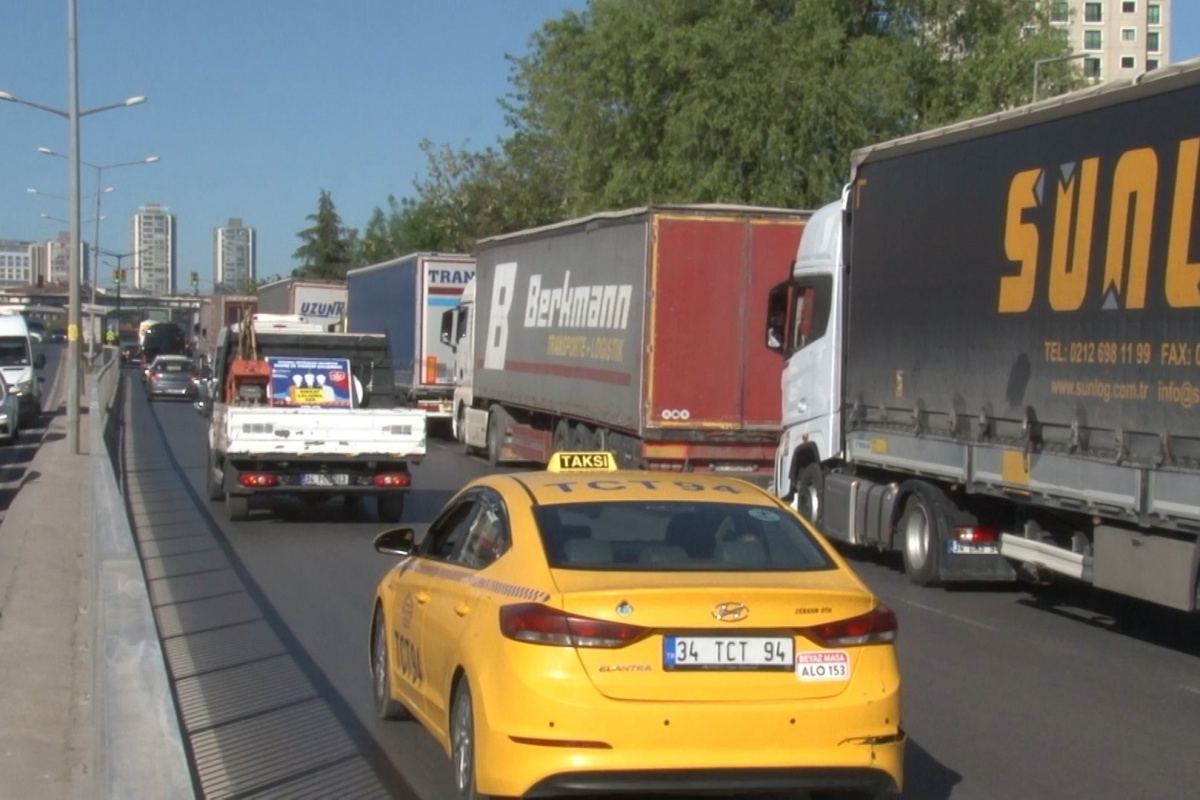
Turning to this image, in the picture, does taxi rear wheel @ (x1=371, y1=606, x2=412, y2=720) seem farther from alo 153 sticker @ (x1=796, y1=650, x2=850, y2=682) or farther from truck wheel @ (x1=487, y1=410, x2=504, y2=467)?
truck wheel @ (x1=487, y1=410, x2=504, y2=467)

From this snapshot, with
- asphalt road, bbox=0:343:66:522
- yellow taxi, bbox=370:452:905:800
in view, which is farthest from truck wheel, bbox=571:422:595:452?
yellow taxi, bbox=370:452:905:800

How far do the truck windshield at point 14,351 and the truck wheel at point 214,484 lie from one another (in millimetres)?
20917

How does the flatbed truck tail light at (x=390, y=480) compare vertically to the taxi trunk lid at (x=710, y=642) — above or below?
below

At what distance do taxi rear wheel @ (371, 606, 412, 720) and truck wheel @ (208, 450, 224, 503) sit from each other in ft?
39.8

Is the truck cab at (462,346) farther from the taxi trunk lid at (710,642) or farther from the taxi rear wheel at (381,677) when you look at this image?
the taxi trunk lid at (710,642)

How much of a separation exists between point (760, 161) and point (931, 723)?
25.8m

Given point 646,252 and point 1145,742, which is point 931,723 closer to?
point 1145,742

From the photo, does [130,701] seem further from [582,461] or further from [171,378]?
[171,378]

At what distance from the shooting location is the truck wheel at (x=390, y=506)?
1906cm

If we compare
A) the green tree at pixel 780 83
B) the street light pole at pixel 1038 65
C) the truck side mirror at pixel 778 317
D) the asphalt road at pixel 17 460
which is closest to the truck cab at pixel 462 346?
the green tree at pixel 780 83

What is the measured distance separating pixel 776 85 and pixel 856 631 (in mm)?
28040

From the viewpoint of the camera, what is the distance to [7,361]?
131 feet

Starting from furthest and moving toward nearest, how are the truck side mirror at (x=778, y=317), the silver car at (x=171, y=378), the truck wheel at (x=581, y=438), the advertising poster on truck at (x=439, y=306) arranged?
1. the silver car at (x=171, y=378)
2. the advertising poster on truck at (x=439, y=306)
3. the truck wheel at (x=581, y=438)
4. the truck side mirror at (x=778, y=317)

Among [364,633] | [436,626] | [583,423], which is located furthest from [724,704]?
[583,423]
